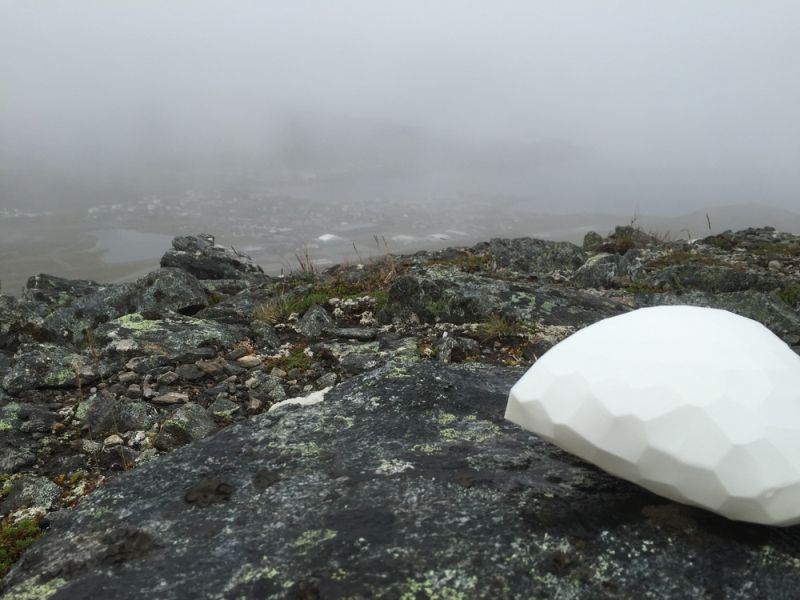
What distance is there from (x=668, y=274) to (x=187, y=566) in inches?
446

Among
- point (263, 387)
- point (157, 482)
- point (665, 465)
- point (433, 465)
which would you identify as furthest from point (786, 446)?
point (263, 387)

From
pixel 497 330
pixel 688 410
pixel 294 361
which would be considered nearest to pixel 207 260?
pixel 294 361

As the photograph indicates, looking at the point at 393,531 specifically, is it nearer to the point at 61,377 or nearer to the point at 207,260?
the point at 61,377

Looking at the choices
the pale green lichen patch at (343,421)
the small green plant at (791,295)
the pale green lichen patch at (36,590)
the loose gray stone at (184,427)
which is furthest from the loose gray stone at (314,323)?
the small green plant at (791,295)

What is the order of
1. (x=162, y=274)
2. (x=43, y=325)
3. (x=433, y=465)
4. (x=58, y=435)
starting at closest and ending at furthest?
(x=433, y=465) → (x=58, y=435) → (x=43, y=325) → (x=162, y=274)

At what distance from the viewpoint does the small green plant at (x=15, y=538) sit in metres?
4.22

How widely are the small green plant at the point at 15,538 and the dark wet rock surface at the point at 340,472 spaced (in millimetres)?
103

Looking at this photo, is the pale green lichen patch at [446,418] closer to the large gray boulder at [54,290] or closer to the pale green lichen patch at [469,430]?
the pale green lichen patch at [469,430]

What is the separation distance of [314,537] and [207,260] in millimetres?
15429

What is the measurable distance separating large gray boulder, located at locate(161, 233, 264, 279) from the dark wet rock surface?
296 inches

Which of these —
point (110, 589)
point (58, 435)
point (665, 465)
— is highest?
point (665, 465)

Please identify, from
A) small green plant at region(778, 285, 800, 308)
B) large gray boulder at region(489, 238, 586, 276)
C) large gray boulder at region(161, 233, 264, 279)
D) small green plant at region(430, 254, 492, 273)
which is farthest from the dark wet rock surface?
large gray boulder at region(161, 233, 264, 279)

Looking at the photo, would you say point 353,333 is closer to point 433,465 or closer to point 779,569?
point 433,465

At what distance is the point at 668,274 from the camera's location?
1209 cm
